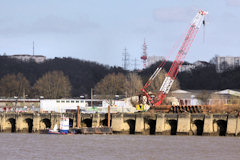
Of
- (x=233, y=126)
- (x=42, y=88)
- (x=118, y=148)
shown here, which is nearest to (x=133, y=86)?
(x=42, y=88)

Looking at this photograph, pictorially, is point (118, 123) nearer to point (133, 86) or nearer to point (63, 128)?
point (63, 128)

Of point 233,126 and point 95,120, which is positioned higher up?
point 95,120

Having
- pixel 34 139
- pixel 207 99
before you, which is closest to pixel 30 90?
pixel 207 99

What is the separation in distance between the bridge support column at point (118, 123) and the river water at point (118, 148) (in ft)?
29.9

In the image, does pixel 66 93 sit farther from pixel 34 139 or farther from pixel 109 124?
pixel 34 139

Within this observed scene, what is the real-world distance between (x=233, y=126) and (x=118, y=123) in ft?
57.4

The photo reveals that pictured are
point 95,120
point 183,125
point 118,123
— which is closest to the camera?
point 183,125

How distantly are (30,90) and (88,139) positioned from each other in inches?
4481

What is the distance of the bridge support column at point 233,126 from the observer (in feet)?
292

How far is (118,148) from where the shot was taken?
69.8 m

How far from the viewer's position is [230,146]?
240 ft

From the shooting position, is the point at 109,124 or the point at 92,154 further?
the point at 109,124

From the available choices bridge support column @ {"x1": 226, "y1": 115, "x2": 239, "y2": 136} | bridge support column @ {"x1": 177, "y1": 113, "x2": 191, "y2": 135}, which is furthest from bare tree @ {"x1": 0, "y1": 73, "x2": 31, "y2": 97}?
bridge support column @ {"x1": 226, "y1": 115, "x2": 239, "y2": 136}

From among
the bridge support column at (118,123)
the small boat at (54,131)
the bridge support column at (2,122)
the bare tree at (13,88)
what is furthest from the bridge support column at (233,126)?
the bare tree at (13,88)
